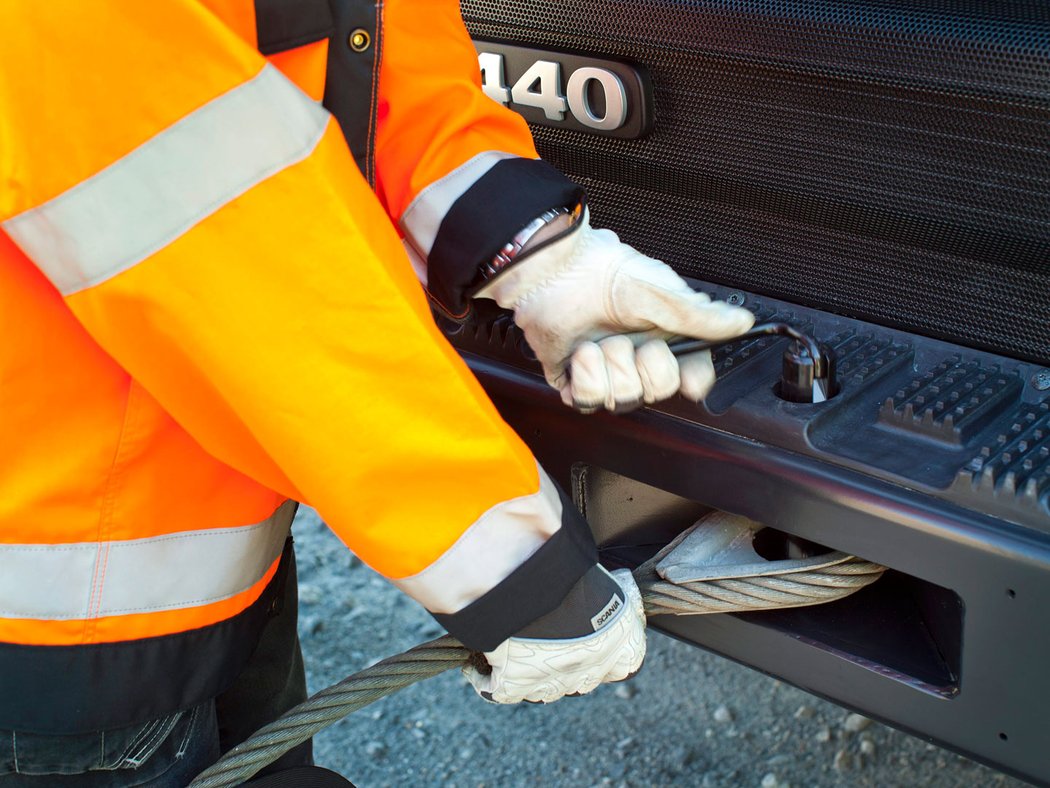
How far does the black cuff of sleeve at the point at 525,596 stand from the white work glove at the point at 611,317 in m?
0.17

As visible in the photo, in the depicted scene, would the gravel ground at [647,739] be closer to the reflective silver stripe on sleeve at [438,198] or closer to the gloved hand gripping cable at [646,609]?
the gloved hand gripping cable at [646,609]

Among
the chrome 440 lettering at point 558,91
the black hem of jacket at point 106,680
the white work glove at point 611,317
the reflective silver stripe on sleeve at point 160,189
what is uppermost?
the reflective silver stripe on sleeve at point 160,189

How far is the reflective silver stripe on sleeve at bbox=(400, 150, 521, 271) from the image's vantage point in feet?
4.57

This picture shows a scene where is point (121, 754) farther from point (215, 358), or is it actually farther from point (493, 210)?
point (493, 210)

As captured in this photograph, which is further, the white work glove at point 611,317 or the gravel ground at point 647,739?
the gravel ground at point 647,739

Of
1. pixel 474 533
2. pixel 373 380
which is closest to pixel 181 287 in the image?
pixel 373 380

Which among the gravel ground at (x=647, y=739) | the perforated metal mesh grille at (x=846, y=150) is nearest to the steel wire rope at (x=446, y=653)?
the perforated metal mesh grille at (x=846, y=150)

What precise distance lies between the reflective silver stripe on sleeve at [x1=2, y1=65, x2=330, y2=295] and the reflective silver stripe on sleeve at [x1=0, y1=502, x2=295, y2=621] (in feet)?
1.00

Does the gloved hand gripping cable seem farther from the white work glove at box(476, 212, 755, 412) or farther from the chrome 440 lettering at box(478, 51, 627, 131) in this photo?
the chrome 440 lettering at box(478, 51, 627, 131)

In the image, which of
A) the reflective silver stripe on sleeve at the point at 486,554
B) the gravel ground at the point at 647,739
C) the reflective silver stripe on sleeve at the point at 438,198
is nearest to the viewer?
the reflective silver stripe on sleeve at the point at 486,554

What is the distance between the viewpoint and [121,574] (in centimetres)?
121

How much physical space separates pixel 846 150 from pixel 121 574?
943mm

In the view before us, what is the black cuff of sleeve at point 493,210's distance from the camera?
135 centimetres

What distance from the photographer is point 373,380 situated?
1.07 metres
